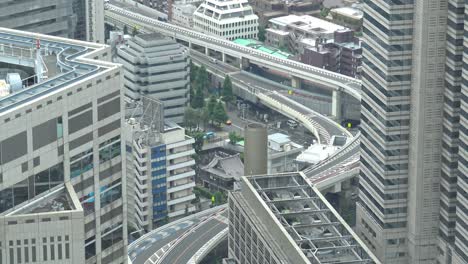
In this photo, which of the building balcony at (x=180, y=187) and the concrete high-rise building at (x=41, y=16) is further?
the building balcony at (x=180, y=187)

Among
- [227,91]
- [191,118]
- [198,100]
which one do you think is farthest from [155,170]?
[227,91]

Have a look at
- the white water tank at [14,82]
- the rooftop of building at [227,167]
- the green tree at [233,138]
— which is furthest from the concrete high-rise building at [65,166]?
the green tree at [233,138]

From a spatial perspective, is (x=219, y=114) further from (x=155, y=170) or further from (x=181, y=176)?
(x=155, y=170)

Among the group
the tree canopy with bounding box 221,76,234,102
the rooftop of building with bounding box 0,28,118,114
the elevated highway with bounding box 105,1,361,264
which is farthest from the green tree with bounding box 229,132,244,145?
the rooftop of building with bounding box 0,28,118,114

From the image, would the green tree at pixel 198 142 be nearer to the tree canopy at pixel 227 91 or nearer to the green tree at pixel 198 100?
the green tree at pixel 198 100

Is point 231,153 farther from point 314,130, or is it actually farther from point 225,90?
point 225,90

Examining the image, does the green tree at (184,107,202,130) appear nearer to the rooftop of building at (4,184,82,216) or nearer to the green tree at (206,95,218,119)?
the green tree at (206,95,218,119)

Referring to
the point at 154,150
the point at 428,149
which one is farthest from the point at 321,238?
the point at 154,150
